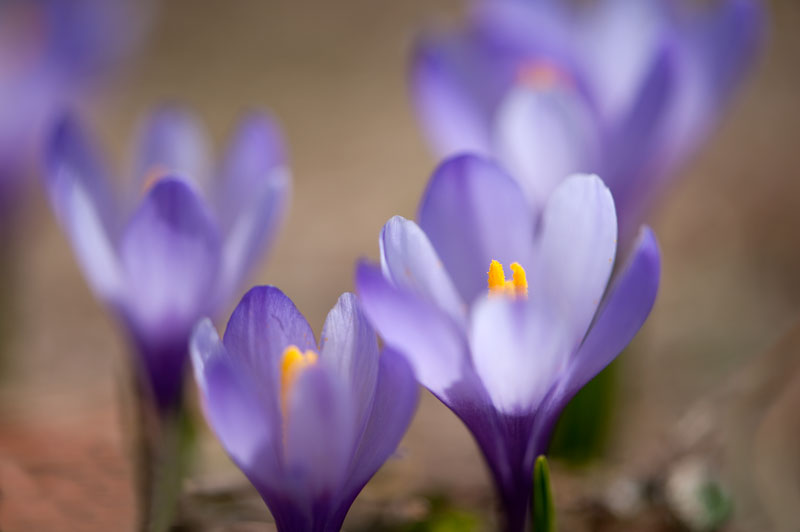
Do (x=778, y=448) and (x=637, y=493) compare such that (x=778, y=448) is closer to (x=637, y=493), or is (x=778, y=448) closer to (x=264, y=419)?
(x=637, y=493)

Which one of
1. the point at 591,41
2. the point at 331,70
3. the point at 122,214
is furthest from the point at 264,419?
the point at 331,70

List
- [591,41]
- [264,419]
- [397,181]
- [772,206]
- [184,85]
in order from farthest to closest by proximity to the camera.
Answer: [184,85] < [397,181] < [772,206] < [591,41] < [264,419]

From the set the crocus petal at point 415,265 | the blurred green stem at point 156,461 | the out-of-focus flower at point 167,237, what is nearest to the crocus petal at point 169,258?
the out-of-focus flower at point 167,237

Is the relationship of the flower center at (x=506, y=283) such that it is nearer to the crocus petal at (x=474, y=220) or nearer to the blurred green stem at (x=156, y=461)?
the crocus petal at (x=474, y=220)

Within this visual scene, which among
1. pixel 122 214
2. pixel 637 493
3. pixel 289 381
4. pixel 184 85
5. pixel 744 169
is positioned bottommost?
pixel 637 493

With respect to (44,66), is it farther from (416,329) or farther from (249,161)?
(416,329)

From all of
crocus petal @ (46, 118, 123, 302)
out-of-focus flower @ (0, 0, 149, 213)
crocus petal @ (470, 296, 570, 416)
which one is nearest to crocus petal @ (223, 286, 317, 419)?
crocus petal @ (470, 296, 570, 416)

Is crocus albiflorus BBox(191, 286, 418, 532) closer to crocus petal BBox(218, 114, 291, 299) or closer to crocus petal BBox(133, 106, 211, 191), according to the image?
crocus petal BBox(218, 114, 291, 299)
